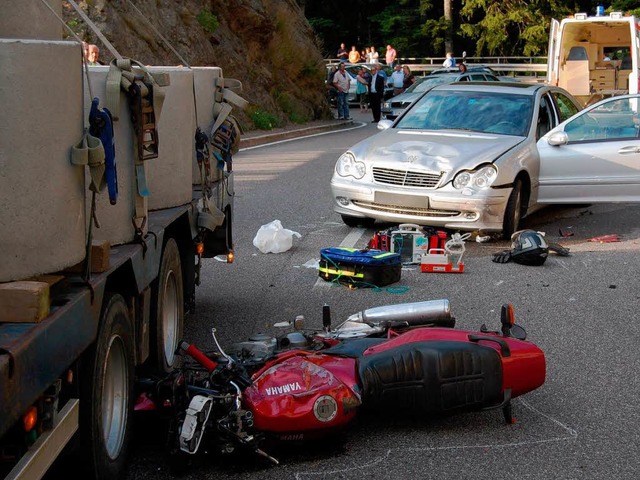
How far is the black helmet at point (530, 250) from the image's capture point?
32.1 feet

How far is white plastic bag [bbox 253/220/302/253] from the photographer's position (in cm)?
1040

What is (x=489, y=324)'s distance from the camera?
755cm

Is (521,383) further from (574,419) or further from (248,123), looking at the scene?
(248,123)

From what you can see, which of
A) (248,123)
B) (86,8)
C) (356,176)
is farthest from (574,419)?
(248,123)

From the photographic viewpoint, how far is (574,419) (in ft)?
18.4

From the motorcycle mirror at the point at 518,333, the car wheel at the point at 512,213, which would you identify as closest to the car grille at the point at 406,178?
the car wheel at the point at 512,213

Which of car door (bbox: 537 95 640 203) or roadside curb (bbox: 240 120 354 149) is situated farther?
roadside curb (bbox: 240 120 354 149)

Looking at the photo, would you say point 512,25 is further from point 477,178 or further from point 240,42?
point 477,178

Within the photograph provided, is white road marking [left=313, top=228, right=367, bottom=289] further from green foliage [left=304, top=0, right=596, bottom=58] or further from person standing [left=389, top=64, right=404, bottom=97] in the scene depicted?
green foliage [left=304, top=0, right=596, bottom=58]

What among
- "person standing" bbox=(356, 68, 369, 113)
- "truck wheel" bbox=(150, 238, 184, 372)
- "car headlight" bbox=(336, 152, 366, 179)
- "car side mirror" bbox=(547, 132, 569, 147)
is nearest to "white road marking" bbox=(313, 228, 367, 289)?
"car headlight" bbox=(336, 152, 366, 179)

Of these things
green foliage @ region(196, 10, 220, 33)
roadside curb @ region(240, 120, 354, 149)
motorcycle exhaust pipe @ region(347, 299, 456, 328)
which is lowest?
roadside curb @ region(240, 120, 354, 149)

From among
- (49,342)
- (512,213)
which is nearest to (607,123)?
(512,213)

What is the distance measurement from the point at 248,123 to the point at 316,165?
8.37m

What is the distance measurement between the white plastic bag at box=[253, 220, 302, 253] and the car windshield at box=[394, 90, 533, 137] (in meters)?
2.74
